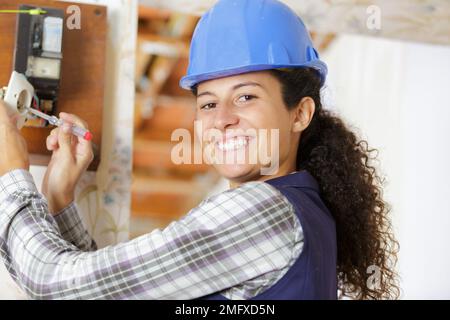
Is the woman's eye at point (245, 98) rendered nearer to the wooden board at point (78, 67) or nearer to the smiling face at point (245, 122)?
the smiling face at point (245, 122)

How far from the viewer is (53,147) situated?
4.06 ft

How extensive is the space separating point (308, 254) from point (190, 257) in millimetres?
185

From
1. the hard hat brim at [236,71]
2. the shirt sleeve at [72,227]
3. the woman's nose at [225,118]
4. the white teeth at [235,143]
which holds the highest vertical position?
the hard hat brim at [236,71]

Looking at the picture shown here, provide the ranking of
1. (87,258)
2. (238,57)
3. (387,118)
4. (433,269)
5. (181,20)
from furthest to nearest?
1. (181,20)
2. (387,118)
3. (433,269)
4. (238,57)
5. (87,258)

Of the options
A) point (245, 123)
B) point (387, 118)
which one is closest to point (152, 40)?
point (387, 118)

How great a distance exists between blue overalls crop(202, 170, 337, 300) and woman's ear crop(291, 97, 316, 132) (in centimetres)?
13

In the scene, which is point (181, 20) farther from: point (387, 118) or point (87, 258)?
point (87, 258)

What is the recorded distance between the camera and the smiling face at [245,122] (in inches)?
45.2

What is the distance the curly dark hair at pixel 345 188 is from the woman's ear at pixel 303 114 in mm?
14

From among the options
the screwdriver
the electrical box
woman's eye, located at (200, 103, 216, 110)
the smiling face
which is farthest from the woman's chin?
the electrical box

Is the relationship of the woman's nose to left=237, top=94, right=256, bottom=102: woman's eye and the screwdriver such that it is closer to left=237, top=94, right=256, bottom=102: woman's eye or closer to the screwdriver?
left=237, top=94, right=256, bottom=102: woman's eye

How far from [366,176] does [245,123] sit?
375mm

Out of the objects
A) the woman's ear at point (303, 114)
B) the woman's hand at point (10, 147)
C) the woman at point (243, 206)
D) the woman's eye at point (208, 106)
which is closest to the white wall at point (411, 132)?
the woman at point (243, 206)

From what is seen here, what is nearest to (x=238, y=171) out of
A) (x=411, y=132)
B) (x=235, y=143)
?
(x=235, y=143)
